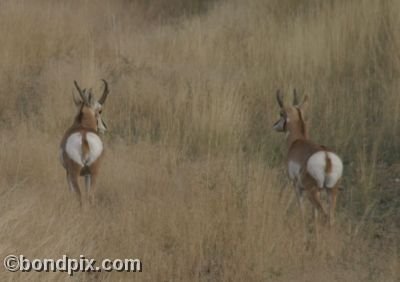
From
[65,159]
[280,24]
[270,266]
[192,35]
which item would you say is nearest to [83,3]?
[192,35]

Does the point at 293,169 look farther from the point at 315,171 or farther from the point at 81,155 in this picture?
the point at 81,155

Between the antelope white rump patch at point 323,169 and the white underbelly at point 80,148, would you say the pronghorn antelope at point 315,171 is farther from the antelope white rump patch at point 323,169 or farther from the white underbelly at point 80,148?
the white underbelly at point 80,148

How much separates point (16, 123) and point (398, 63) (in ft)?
15.2

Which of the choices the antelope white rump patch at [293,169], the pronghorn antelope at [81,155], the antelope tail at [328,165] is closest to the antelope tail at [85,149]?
the pronghorn antelope at [81,155]

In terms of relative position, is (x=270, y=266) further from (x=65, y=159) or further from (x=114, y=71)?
(x=114, y=71)

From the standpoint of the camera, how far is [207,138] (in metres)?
8.95

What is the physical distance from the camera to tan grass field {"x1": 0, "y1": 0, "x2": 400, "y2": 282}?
586 cm

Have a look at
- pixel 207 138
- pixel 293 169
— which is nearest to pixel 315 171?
pixel 293 169

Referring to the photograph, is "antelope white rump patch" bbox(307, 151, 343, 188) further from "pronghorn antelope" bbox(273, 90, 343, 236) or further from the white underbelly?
the white underbelly

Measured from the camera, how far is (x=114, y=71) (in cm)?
1135

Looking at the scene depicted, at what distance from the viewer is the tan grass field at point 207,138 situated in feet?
19.2

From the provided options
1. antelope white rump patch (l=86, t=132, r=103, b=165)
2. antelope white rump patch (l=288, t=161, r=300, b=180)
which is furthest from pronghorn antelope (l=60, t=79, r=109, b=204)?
antelope white rump patch (l=288, t=161, r=300, b=180)

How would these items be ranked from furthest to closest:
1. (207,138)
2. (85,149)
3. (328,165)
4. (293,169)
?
(207,138)
(293,169)
(85,149)
(328,165)

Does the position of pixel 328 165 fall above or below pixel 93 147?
below
